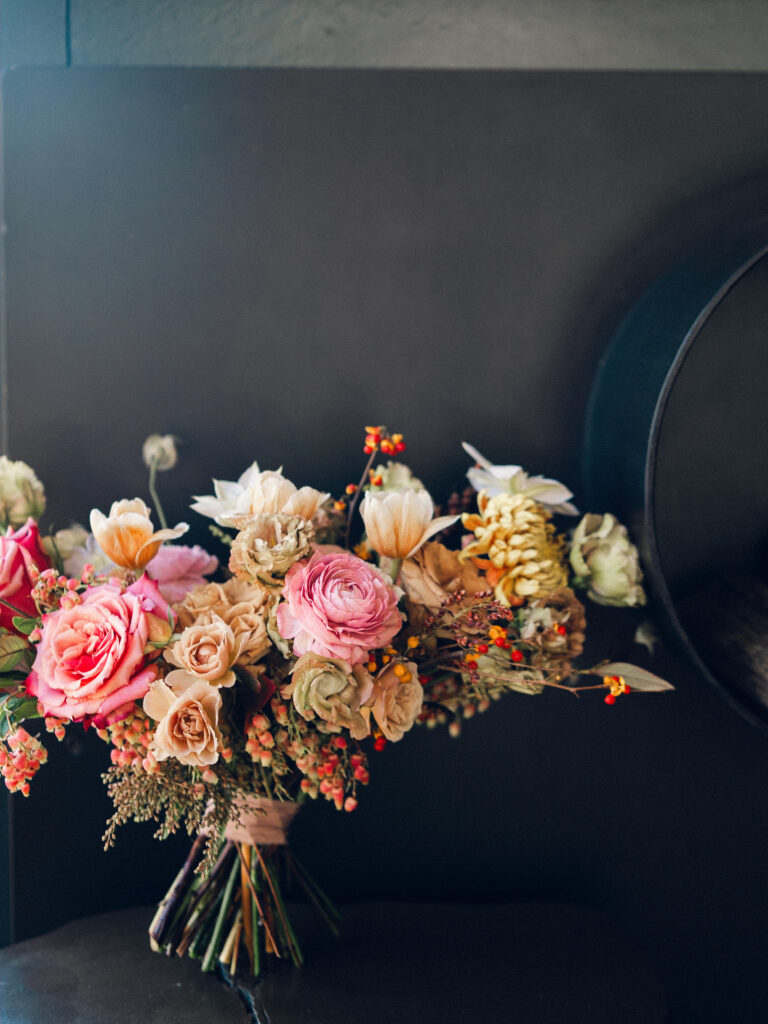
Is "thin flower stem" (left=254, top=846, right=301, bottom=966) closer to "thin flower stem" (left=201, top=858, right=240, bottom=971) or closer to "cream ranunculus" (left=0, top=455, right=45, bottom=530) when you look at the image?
"thin flower stem" (left=201, top=858, right=240, bottom=971)

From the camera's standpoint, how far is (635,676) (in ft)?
2.87

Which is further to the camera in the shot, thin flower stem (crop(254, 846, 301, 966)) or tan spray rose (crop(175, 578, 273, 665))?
thin flower stem (crop(254, 846, 301, 966))

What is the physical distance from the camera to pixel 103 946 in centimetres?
99

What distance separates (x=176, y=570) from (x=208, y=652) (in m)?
0.22

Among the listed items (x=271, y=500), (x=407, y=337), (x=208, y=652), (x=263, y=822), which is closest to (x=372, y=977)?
(x=263, y=822)

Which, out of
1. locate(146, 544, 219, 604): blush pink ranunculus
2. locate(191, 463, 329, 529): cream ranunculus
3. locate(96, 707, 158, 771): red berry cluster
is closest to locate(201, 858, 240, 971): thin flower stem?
locate(96, 707, 158, 771): red berry cluster


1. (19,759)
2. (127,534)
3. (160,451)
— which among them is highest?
(160,451)

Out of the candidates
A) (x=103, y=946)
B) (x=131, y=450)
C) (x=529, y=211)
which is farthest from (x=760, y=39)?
(x=103, y=946)

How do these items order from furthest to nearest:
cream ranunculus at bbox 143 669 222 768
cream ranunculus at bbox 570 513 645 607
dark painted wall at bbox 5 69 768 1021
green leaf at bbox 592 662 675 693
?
dark painted wall at bbox 5 69 768 1021 → cream ranunculus at bbox 570 513 645 607 → green leaf at bbox 592 662 675 693 → cream ranunculus at bbox 143 669 222 768

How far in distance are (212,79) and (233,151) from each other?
11 cm

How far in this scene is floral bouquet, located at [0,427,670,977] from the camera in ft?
2.43

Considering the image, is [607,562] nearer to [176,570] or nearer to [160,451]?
[176,570]

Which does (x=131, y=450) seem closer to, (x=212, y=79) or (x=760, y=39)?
(x=212, y=79)

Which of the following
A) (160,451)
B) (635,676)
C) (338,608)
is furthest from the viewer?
(160,451)
